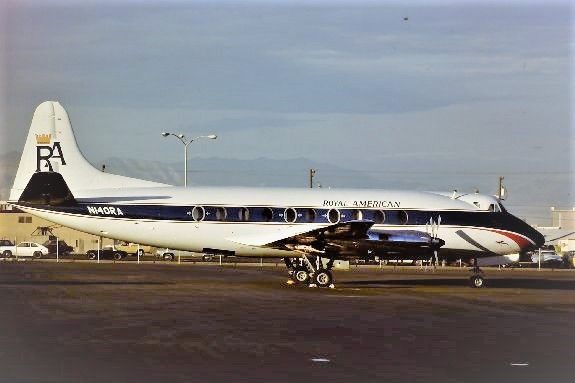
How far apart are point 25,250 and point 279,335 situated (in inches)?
2683

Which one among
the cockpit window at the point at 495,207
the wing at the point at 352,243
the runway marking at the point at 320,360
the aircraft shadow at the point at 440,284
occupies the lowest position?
the runway marking at the point at 320,360

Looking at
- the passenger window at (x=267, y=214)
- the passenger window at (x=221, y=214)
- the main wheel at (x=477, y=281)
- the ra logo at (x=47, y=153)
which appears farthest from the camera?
the main wheel at (x=477, y=281)

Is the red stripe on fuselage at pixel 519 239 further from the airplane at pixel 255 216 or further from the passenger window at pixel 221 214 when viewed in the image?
the passenger window at pixel 221 214

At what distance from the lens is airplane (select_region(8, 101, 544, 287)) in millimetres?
38406

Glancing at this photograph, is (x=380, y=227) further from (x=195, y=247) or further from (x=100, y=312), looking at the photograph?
(x=100, y=312)

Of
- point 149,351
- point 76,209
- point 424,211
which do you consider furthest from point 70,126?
point 149,351

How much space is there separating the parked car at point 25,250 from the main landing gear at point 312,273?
47.1 metres

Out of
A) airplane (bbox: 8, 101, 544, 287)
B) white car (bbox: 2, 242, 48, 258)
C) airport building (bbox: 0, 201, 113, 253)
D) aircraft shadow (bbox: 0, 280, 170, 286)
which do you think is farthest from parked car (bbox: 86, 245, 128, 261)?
airplane (bbox: 8, 101, 544, 287)

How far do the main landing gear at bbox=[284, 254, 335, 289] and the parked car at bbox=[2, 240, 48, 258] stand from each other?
4706 centimetres

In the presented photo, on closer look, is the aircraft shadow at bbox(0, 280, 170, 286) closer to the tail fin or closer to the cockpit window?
the tail fin

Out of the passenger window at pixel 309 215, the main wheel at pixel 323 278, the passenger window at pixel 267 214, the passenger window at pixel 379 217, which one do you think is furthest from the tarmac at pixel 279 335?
the passenger window at pixel 379 217

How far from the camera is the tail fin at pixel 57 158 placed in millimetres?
39844

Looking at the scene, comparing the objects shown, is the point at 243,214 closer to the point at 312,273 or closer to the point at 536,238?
the point at 312,273

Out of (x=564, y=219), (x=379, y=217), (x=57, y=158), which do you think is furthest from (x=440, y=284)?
(x=564, y=219)
